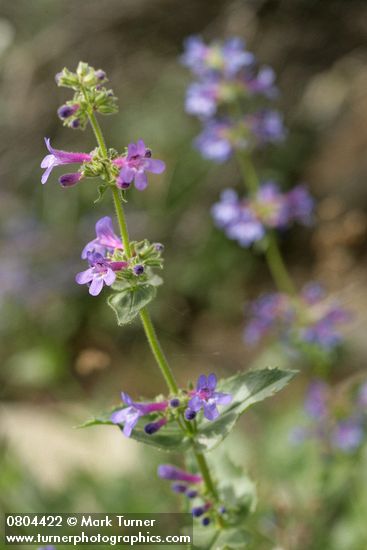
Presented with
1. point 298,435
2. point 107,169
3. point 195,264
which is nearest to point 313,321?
point 298,435

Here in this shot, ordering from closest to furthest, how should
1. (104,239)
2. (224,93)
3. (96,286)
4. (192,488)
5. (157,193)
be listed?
(96,286) → (104,239) → (192,488) → (224,93) → (157,193)

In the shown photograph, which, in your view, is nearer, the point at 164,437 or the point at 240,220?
the point at 164,437

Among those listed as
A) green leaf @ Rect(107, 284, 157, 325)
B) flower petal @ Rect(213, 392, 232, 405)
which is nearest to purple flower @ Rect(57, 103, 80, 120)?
green leaf @ Rect(107, 284, 157, 325)

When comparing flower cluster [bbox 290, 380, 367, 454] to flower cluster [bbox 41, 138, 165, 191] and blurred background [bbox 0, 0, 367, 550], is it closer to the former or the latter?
blurred background [bbox 0, 0, 367, 550]

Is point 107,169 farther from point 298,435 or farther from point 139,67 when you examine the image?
point 139,67

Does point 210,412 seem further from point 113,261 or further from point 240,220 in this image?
point 240,220

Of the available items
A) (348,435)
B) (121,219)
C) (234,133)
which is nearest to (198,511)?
(121,219)
